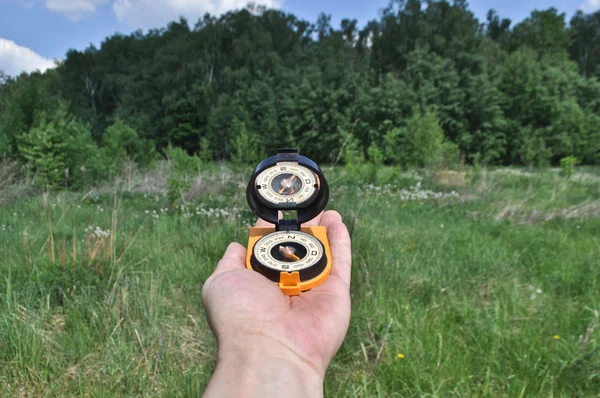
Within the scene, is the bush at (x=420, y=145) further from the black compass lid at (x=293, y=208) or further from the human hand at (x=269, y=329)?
the human hand at (x=269, y=329)

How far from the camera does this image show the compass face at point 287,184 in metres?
2.04

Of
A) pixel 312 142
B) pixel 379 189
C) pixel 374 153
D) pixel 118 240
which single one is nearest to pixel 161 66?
pixel 312 142

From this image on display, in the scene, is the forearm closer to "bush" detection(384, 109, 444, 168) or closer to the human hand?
the human hand

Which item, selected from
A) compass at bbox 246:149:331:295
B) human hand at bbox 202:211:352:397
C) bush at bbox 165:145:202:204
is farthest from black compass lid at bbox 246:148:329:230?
bush at bbox 165:145:202:204

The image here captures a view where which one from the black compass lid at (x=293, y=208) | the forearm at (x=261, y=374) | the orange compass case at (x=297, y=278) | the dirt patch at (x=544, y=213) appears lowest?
the dirt patch at (x=544, y=213)

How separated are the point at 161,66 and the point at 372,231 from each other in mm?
49610

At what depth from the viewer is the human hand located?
1243mm

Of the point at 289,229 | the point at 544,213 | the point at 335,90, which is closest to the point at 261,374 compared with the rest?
the point at 289,229

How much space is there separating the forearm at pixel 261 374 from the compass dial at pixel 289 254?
369mm

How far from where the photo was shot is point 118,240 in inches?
152

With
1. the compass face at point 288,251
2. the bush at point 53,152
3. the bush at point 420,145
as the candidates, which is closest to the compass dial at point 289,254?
the compass face at point 288,251

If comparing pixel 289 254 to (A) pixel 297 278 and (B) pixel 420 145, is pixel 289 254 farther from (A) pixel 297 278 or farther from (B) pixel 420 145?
(B) pixel 420 145

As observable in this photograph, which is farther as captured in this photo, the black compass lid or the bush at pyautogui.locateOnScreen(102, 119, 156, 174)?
the bush at pyautogui.locateOnScreen(102, 119, 156, 174)

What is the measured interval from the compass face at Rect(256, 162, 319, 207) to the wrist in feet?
2.61
